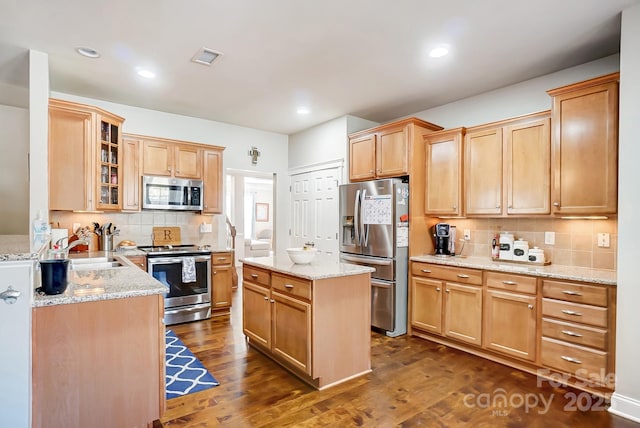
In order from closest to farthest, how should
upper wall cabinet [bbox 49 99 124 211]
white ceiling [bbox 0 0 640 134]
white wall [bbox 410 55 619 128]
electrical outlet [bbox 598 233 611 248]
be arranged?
white ceiling [bbox 0 0 640 134] → electrical outlet [bbox 598 233 611 248] → white wall [bbox 410 55 619 128] → upper wall cabinet [bbox 49 99 124 211]

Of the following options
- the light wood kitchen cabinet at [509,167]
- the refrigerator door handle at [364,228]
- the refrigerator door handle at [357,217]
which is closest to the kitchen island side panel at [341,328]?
the refrigerator door handle at [364,228]

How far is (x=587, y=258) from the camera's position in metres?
3.02

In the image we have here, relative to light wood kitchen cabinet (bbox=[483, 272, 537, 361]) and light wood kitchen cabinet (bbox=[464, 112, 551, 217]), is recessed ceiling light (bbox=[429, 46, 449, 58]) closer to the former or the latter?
light wood kitchen cabinet (bbox=[464, 112, 551, 217])

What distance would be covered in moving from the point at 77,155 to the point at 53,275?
2.32 meters

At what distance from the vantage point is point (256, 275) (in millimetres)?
3201

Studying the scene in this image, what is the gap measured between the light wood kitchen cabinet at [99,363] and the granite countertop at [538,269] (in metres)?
2.68

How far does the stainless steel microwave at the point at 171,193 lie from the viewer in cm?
427

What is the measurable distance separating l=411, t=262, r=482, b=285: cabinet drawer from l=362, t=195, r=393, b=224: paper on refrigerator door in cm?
60

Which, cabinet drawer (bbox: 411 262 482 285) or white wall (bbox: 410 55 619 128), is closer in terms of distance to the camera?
white wall (bbox: 410 55 619 128)

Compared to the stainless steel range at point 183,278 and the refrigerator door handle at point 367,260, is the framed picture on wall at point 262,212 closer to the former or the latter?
the stainless steel range at point 183,278

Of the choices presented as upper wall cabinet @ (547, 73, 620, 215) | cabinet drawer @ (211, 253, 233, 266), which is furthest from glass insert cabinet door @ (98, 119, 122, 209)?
upper wall cabinet @ (547, 73, 620, 215)

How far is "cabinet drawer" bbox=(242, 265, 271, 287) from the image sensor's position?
3043 mm

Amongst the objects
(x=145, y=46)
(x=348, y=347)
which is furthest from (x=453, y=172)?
(x=145, y=46)

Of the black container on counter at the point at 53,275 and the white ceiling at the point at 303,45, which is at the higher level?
the white ceiling at the point at 303,45
